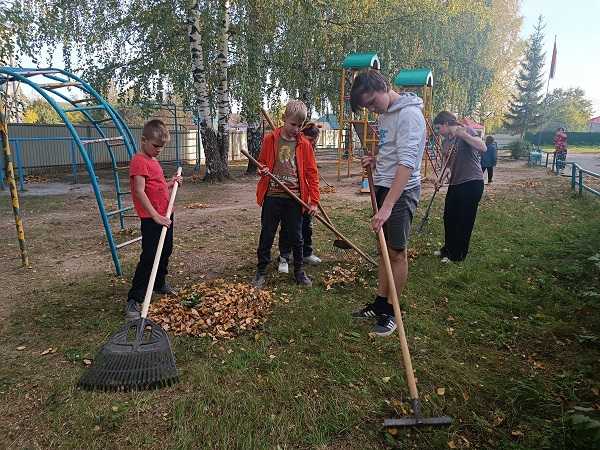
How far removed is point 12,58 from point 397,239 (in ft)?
32.1

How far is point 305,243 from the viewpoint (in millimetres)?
5340

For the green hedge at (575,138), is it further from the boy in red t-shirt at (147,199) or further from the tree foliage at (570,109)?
the boy in red t-shirt at (147,199)

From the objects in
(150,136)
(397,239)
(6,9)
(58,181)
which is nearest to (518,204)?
(397,239)

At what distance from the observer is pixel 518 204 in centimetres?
945

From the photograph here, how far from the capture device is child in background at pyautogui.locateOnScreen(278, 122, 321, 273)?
4871 millimetres

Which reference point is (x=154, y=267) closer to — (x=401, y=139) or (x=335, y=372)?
(x=335, y=372)

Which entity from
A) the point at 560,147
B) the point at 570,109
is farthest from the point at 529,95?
the point at 560,147

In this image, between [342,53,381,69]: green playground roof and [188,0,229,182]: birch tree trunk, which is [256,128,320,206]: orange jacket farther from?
[342,53,381,69]: green playground roof

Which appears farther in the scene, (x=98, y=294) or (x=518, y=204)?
(x=518, y=204)

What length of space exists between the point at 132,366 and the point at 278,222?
203 cm

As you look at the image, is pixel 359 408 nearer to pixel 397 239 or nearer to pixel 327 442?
pixel 327 442

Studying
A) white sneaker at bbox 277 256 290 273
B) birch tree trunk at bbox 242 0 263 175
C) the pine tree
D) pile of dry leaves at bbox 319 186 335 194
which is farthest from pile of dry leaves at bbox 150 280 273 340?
the pine tree

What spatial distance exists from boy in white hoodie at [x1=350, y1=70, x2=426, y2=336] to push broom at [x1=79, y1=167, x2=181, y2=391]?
1513 millimetres

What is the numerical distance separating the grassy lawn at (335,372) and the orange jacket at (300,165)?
35.4 inches
